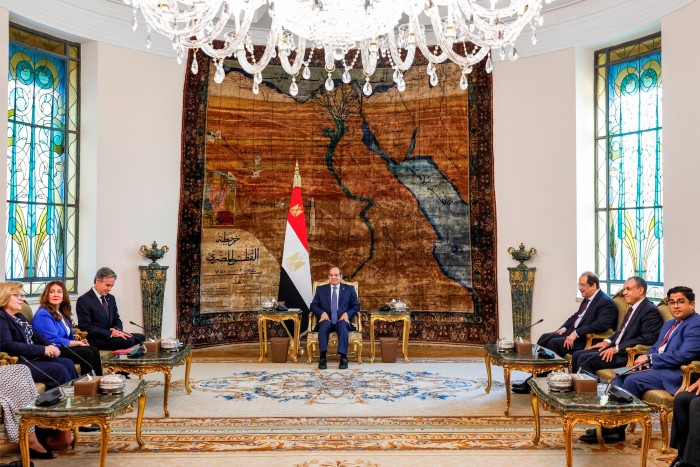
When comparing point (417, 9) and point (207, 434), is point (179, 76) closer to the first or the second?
point (417, 9)

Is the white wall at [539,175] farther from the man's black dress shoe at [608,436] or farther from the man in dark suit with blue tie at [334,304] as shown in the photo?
the man's black dress shoe at [608,436]

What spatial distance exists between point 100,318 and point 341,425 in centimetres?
344

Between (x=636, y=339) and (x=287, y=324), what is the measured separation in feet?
18.0

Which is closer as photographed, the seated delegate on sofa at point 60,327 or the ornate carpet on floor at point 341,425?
the ornate carpet on floor at point 341,425

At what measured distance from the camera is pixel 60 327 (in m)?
7.05

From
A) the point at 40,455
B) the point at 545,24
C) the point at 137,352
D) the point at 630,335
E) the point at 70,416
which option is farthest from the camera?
the point at 545,24

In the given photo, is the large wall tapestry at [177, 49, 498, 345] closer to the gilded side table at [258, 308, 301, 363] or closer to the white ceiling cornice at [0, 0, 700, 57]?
the gilded side table at [258, 308, 301, 363]

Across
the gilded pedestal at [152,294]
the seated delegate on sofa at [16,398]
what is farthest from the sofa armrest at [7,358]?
the gilded pedestal at [152,294]

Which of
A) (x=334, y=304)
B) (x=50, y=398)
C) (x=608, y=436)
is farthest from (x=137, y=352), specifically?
(x=608, y=436)

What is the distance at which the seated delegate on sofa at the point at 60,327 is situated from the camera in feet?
22.5

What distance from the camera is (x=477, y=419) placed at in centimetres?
640

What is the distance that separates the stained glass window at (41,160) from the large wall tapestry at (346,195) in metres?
1.59

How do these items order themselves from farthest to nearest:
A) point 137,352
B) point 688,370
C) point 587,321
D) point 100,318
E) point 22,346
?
point 100,318
point 587,321
point 137,352
point 22,346
point 688,370

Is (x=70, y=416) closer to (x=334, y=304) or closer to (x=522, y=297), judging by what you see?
(x=334, y=304)
